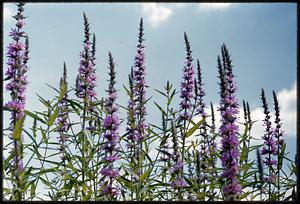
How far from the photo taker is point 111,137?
3230 millimetres

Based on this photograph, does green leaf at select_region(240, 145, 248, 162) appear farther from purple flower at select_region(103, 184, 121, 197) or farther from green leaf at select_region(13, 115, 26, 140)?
green leaf at select_region(13, 115, 26, 140)

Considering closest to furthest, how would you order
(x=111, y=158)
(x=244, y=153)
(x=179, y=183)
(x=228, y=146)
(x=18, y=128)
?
(x=228, y=146), (x=18, y=128), (x=111, y=158), (x=179, y=183), (x=244, y=153)

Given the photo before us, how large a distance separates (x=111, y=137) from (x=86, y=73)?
111 centimetres

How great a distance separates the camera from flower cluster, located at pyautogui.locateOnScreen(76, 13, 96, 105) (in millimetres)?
4074

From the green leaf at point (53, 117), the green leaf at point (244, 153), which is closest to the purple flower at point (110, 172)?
the green leaf at point (53, 117)

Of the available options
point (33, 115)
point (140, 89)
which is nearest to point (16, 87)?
point (33, 115)

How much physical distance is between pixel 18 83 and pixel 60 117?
99 cm

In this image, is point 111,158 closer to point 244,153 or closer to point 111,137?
point 111,137

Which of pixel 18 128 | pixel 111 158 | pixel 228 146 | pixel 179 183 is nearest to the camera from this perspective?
pixel 228 146

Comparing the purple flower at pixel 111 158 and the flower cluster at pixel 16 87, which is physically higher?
the flower cluster at pixel 16 87

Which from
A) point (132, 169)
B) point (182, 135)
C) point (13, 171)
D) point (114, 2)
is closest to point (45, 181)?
point (13, 171)

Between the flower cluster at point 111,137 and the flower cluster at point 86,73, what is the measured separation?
30.4 inches

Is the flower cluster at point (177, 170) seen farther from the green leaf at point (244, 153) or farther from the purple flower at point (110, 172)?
the green leaf at point (244, 153)

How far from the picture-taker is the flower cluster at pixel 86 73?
4074mm
